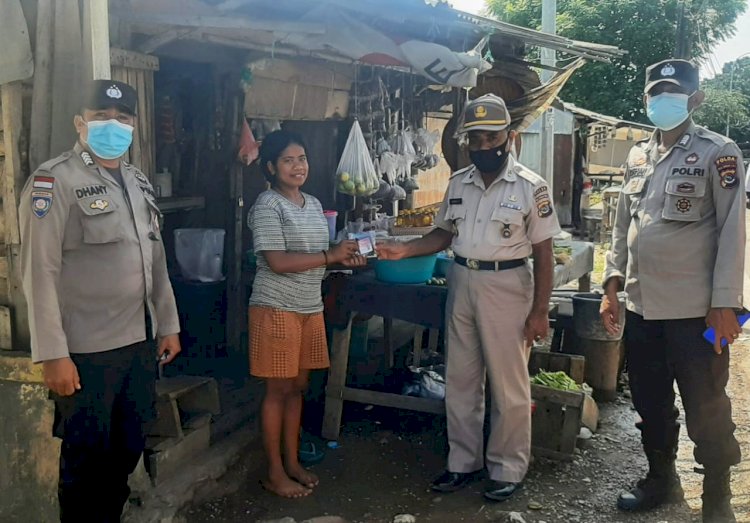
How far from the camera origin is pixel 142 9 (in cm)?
409

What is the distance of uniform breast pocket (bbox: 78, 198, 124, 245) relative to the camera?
285cm

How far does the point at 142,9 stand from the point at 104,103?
1.45 meters

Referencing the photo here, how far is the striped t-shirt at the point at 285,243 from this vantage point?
3.79 metres

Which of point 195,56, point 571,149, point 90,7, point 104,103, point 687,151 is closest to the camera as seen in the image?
point 104,103

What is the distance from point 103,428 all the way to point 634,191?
112 inches

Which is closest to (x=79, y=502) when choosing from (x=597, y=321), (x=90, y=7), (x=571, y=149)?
(x=90, y=7)

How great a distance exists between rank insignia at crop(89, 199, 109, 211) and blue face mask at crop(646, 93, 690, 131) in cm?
262

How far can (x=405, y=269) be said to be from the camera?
4.49 meters

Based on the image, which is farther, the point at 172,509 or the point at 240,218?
the point at 240,218

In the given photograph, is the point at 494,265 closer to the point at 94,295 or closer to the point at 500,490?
the point at 500,490

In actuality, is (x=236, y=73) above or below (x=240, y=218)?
above

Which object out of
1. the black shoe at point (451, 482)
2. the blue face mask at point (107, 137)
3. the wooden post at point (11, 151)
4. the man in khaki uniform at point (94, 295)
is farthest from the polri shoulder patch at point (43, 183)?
the black shoe at point (451, 482)

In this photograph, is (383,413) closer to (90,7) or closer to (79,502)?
(79,502)

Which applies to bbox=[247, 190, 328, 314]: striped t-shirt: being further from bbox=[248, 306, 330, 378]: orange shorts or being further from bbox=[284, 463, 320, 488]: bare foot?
bbox=[284, 463, 320, 488]: bare foot
